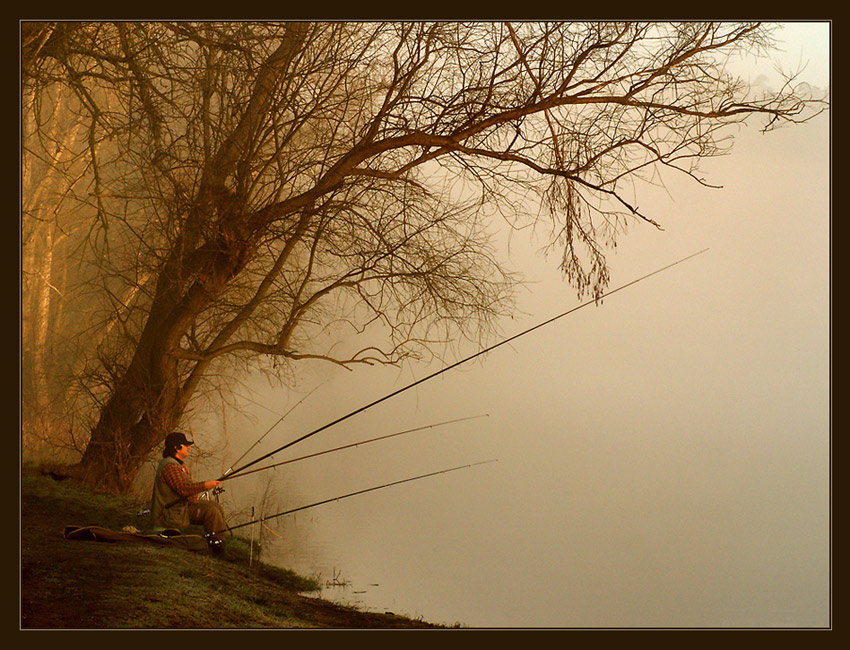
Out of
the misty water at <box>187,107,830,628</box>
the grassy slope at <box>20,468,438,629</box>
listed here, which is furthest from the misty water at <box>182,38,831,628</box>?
the grassy slope at <box>20,468,438,629</box>

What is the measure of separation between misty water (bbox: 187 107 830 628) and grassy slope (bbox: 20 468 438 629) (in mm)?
109

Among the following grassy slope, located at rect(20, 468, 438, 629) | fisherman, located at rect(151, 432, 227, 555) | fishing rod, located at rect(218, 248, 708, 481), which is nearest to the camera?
grassy slope, located at rect(20, 468, 438, 629)

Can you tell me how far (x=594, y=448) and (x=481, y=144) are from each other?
139cm

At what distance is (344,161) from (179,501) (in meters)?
1.59

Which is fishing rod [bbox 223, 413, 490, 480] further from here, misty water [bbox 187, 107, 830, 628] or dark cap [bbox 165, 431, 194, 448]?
dark cap [bbox 165, 431, 194, 448]

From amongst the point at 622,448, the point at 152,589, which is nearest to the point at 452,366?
the point at 622,448

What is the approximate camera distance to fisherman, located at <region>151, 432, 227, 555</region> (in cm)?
321

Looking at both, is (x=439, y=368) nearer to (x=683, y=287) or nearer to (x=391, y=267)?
(x=391, y=267)

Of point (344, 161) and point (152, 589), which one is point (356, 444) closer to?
point (152, 589)

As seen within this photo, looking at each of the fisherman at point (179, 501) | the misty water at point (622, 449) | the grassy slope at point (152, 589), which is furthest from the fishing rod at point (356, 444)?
the grassy slope at point (152, 589)

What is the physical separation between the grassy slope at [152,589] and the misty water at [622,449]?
109 mm

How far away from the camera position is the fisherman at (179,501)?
3205 millimetres

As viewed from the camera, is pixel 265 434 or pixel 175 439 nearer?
pixel 175 439

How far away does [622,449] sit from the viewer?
3.27 metres
